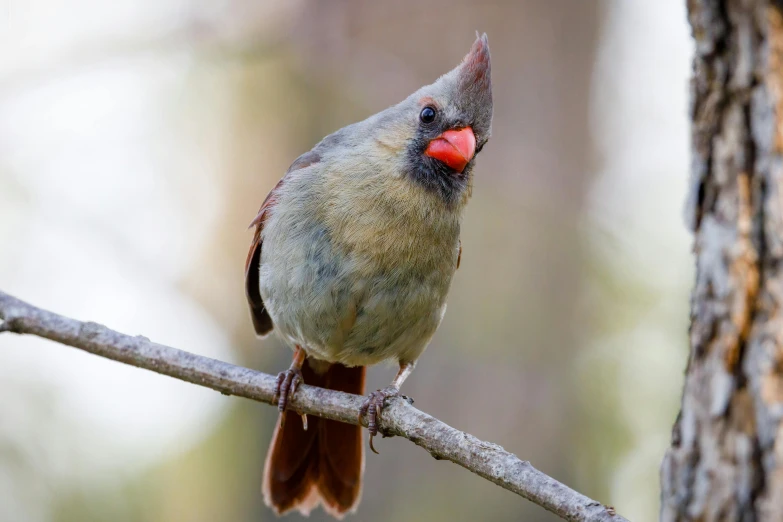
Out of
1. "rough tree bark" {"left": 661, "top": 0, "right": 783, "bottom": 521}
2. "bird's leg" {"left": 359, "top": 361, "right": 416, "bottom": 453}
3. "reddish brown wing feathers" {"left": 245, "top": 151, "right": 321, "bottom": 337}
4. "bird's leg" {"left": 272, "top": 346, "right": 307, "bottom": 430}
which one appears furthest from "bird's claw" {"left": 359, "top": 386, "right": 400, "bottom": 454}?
"rough tree bark" {"left": 661, "top": 0, "right": 783, "bottom": 521}

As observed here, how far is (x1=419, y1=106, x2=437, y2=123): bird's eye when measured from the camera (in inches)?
130

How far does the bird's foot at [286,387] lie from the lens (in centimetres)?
300

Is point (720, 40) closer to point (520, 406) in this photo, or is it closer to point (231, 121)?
point (520, 406)

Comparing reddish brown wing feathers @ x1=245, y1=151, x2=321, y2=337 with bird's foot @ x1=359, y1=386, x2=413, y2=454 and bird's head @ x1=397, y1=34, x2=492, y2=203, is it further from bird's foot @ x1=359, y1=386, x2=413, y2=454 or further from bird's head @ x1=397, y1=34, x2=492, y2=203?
bird's foot @ x1=359, y1=386, x2=413, y2=454

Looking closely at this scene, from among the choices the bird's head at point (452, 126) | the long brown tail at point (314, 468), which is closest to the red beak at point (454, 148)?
the bird's head at point (452, 126)

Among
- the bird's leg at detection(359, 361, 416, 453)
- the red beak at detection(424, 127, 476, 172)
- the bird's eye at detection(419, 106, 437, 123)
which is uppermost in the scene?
the bird's eye at detection(419, 106, 437, 123)

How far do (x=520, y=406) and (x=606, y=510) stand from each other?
2.87 meters

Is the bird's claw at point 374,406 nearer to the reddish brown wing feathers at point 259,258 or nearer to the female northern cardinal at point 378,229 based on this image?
the female northern cardinal at point 378,229

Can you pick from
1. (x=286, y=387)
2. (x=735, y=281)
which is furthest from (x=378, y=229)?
(x=735, y=281)

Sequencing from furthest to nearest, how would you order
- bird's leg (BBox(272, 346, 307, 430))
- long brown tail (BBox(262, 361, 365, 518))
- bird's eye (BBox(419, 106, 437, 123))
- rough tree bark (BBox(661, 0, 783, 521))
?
long brown tail (BBox(262, 361, 365, 518))
bird's eye (BBox(419, 106, 437, 123))
bird's leg (BBox(272, 346, 307, 430))
rough tree bark (BBox(661, 0, 783, 521))

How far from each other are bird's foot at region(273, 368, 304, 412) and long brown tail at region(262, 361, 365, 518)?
2.07ft

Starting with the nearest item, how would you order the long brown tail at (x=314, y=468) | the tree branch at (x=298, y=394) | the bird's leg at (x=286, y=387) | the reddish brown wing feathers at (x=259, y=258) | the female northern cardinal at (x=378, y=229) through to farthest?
the tree branch at (x=298, y=394) < the bird's leg at (x=286, y=387) < the female northern cardinal at (x=378, y=229) < the reddish brown wing feathers at (x=259, y=258) < the long brown tail at (x=314, y=468)

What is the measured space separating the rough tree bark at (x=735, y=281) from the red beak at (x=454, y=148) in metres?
1.68

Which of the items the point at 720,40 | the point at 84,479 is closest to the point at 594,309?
the point at 84,479
